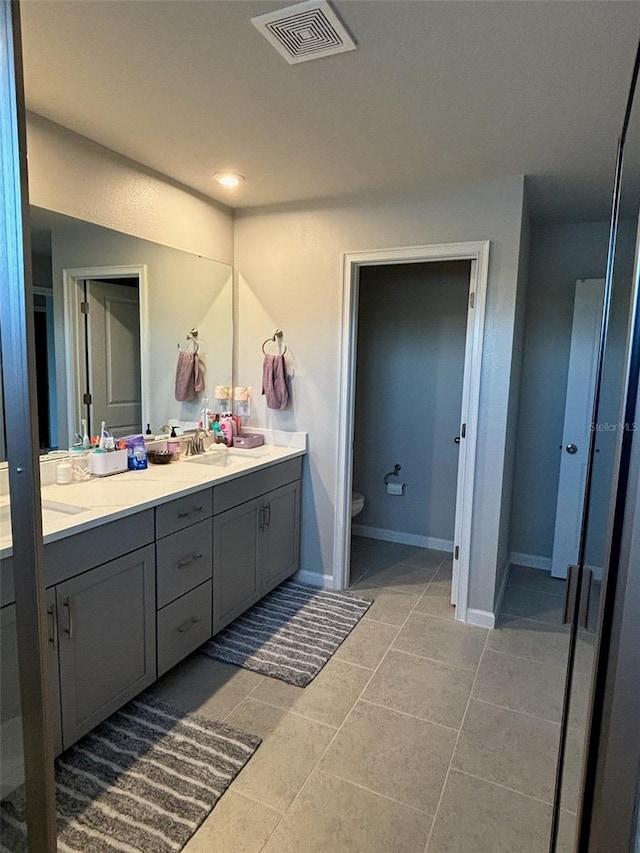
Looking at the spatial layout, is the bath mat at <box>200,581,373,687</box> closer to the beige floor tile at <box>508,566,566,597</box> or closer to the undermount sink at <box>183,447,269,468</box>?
the undermount sink at <box>183,447,269,468</box>

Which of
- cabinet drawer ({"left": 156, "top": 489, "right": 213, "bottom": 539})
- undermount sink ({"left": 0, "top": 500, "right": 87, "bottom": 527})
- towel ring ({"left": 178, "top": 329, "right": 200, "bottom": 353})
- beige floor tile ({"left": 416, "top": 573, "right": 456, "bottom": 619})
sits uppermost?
towel ring ({"left": 178, "top": 329, "right": 200, "bottom": 353})

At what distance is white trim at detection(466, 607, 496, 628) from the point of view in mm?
2791

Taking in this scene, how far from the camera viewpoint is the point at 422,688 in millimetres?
2252

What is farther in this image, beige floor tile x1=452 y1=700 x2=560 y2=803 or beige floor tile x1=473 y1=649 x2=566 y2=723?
beige floor tile x1=473 y1=649 x2=566 y2=723

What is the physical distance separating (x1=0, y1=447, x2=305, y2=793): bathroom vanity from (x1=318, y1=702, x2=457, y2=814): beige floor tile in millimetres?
811

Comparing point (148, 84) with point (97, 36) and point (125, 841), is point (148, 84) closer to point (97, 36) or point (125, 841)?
point (97, 36)

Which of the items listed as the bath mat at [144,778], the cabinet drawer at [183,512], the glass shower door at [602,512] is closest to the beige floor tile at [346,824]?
the bath mat at [144,778]

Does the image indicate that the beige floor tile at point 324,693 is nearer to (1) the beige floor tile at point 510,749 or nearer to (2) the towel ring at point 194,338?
(1) the beige floor tile at point 510,749

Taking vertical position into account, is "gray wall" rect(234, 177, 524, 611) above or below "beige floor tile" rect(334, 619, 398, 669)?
above

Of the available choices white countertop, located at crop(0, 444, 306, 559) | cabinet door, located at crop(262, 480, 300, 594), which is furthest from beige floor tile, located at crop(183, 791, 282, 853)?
cabinet door, located at crop(262, 480, 300, 594)

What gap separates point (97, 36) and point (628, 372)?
1.73m

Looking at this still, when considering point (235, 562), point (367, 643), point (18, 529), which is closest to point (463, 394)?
point (367, 643)

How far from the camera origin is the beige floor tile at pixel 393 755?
1721mm

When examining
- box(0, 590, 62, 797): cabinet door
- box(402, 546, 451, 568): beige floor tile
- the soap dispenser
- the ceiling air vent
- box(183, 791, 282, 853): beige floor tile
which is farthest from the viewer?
box(402, 546, 451, 568): beige floor tile
